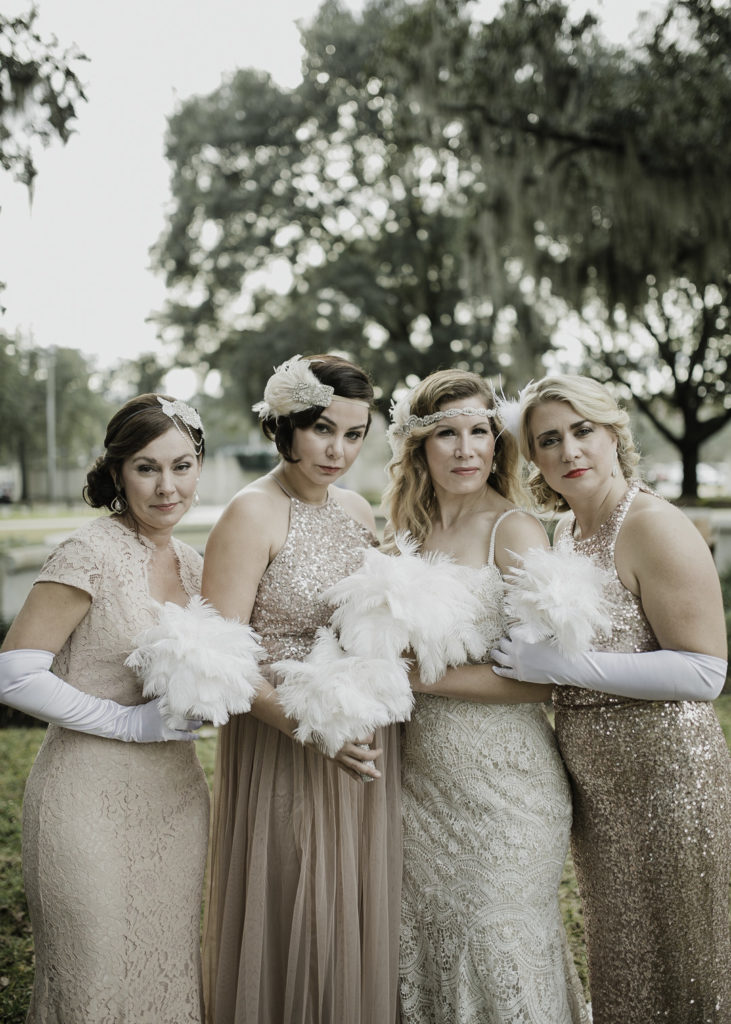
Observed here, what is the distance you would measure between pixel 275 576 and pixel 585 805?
52.5 inches

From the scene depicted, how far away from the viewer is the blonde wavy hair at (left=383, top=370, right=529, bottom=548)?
9.86 feet

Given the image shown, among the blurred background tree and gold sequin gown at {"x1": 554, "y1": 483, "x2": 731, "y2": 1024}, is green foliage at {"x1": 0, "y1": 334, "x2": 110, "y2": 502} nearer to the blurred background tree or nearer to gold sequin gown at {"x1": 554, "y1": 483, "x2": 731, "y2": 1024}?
the blurred background tree

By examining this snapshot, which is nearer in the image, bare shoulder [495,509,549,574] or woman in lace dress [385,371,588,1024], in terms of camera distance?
woman in lace dress [385,371,588,1024]

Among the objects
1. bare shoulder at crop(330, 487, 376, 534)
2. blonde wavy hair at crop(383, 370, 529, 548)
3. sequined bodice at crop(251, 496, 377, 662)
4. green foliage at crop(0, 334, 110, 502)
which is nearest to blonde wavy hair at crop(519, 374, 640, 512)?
blonde wavy hair at crop(383, 370, 529, 548)

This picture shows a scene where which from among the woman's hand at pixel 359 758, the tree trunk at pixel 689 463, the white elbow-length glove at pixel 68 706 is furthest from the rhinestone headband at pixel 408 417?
the tree trunk at pixel 689 463

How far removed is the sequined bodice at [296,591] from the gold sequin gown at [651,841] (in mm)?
863

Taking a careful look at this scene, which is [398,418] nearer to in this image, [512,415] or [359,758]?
[512,415]

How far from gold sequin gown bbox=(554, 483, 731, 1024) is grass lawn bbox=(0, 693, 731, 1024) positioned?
1.57 meters

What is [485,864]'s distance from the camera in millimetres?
2668

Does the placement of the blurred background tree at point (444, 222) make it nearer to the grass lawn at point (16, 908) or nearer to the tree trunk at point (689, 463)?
the tree trunk at point (689, 463)

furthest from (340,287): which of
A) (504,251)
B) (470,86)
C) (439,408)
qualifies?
(439,408)

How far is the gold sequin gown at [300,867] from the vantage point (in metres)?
2.67

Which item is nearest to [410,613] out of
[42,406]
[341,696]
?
[341,696]

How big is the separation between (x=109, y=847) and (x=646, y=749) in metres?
1.72
